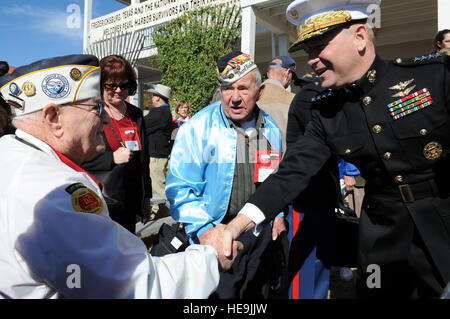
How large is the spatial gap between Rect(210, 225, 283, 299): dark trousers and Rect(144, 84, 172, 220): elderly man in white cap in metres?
3.90

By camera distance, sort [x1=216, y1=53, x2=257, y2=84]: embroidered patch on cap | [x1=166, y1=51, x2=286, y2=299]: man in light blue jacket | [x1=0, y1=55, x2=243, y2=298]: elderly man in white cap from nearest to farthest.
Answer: [x1=0, y1=55, x2=243, y2=298]: elderly man in white cap, [x1=166, y1=51, x2=286, y2=299]: man in light blue jacket, [x1=216, y1=53, x2=257, y2=84]: embroidered patch on cap

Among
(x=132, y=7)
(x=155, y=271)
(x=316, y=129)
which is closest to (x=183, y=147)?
(x=316, y=129)

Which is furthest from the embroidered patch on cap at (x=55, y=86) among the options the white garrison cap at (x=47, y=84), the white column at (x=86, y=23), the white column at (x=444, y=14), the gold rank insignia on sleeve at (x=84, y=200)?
the white column at (x=86, y=23)

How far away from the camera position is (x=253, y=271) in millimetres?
2482

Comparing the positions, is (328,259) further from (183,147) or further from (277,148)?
(183,147)

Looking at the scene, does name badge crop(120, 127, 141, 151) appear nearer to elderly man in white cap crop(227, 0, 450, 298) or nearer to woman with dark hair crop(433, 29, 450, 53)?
elderly man in white cap crop(227, 0, 450, 298)

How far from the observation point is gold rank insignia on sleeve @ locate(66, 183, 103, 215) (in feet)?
3.70

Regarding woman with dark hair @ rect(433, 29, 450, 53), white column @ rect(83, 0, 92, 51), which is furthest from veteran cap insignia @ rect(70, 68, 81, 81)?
white column @ rect(83, 0, 92, 51)

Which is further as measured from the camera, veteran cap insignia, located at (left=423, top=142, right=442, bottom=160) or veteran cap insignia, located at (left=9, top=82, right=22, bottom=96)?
veteran cap insignia, located at (left=423, top=142, right=442, bottom=160)

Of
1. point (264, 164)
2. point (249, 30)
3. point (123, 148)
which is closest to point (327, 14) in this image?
point (264, 164)

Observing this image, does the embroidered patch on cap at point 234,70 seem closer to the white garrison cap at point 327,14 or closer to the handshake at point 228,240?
the white garrison cap at point 327,14

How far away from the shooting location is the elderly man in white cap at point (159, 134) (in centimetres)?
613

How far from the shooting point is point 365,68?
1775 mm

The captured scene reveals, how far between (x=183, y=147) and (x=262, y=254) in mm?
1081
